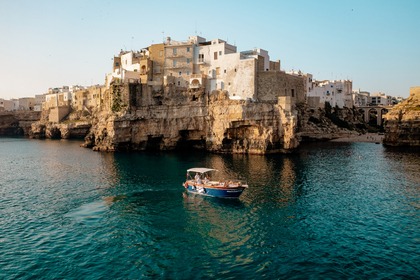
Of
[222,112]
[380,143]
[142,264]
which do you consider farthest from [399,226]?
[380,143]

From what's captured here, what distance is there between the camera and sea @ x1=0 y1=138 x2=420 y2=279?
19.2m

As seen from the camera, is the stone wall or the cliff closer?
the stone wall

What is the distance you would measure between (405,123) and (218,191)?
215 ft

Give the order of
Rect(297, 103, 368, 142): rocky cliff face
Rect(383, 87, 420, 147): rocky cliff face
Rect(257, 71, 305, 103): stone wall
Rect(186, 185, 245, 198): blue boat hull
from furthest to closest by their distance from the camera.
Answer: Rect(297, 103, 368, 142): rocky cliff face
Rect(383, 87, 420, 147): rocky cliff face
Rect(257, 71, 305, 103): stone wall
Rect(186, 185, 245, 198): blue boat hull

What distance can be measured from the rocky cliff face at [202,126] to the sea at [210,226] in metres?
15.5

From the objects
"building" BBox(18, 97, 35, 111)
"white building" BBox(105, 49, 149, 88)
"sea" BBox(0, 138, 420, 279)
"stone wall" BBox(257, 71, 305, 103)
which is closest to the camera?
"sea" BBox(0, 138, 420, 279)

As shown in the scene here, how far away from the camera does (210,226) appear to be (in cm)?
2572

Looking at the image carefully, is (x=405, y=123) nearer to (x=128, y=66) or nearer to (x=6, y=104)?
(x=128, y=66)

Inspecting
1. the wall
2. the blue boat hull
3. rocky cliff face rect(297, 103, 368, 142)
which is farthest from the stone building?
the wall

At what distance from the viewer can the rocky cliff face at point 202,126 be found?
62.6 meters

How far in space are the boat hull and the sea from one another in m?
0.69

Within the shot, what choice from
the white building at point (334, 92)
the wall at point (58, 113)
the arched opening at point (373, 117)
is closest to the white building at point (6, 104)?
the wall at point (58, 113)

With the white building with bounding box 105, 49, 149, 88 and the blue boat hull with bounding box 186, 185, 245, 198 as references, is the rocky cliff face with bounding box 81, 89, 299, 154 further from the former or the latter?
the blue boat hull with bounding box 186, 185, 245, 198

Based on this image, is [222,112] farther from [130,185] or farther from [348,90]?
[348,90]
